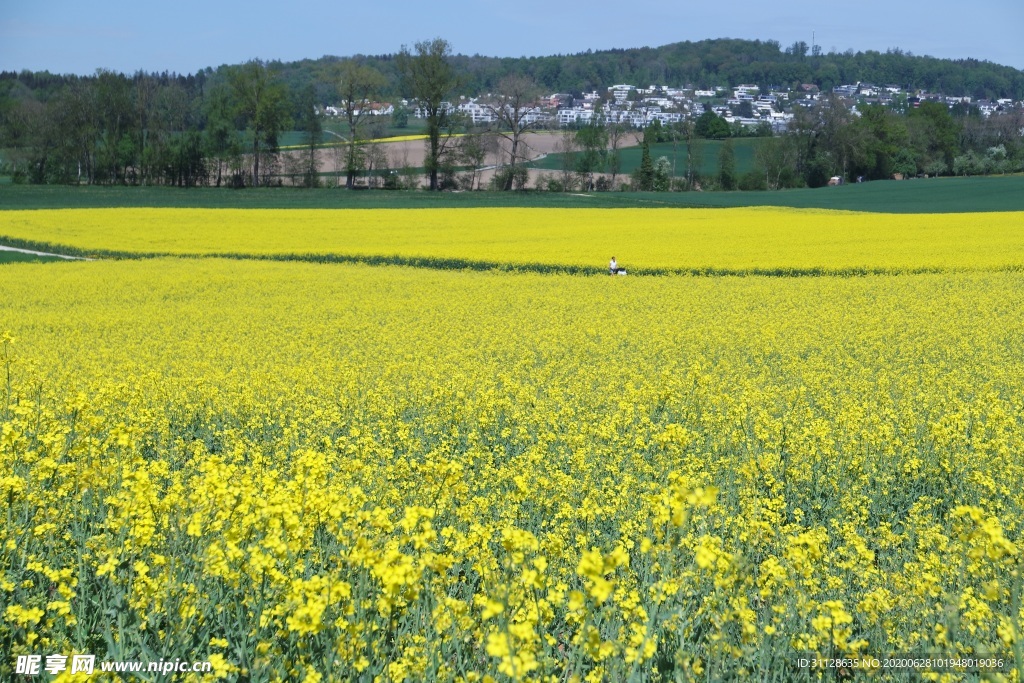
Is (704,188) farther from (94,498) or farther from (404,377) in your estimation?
(94,498)

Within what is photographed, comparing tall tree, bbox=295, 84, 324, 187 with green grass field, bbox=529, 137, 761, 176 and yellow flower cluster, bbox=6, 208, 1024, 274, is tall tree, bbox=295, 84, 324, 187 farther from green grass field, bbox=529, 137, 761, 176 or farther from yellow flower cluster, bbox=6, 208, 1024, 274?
yellow flower cluster, bbox=6, 208, 1024, 274

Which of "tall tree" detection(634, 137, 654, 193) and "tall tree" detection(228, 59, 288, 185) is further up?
"tall tree" detection(228, 59, 288, 185)

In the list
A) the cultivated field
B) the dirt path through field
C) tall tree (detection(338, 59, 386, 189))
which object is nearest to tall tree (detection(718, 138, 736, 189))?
tall tree (detection(338, 59, 386, 189))

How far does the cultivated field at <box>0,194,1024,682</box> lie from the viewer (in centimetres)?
417

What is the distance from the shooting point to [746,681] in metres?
4.31

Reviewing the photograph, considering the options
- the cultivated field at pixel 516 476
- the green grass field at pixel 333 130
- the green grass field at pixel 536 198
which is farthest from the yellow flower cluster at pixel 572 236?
the green grass field at pixel 333 130

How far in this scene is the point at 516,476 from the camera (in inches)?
217

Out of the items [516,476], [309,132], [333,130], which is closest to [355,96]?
[309,132]

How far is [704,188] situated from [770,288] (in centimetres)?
6269

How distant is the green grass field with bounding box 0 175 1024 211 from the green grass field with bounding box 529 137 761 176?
20.9 metres

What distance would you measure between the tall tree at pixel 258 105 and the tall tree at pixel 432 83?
1120 centimetres

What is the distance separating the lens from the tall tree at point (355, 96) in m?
76.0

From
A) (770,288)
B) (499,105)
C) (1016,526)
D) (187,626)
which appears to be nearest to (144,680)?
(187,626)

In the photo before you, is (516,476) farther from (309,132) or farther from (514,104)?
(309,132)
